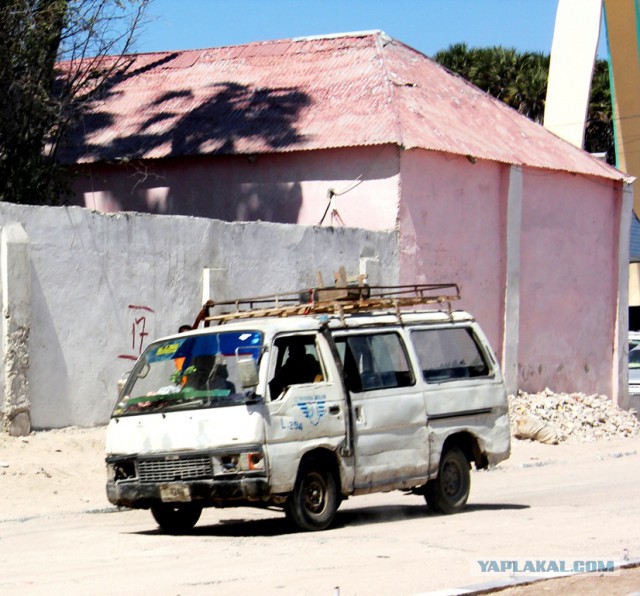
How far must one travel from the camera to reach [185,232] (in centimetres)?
1650

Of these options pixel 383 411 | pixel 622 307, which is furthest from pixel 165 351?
pixel 622 307

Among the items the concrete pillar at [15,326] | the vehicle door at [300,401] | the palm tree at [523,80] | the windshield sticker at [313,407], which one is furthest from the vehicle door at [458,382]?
the palm tree at [523,80]

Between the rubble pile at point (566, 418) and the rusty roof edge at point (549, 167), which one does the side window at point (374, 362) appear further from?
the rubble pile at point (566, 418)

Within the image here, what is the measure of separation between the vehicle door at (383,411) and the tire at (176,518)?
1.56 meters

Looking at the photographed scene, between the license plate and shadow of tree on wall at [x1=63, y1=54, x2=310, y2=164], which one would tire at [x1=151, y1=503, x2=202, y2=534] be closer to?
the license plate

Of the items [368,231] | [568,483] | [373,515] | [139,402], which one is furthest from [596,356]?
[139,402]

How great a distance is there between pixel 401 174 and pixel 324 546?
439 inches

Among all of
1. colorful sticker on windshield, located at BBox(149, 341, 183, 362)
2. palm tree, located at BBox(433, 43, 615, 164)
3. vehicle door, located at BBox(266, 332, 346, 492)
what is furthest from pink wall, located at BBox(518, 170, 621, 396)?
palm tree, located at BBox(433, 43, 615, 164)

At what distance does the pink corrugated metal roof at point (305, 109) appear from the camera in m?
21.1

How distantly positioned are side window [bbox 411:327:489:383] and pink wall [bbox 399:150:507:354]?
7.57 m

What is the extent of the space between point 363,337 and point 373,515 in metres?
1.99

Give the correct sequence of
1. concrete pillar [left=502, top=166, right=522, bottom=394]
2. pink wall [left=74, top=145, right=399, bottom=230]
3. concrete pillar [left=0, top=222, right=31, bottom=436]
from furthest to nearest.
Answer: concrete pillar [left=502, top=166, right=522, bottom=394]
pink wall [left=74, top=145, right=399, bottom=230]
concrete pillar [left=0, top=222, right=31, bottom=436]

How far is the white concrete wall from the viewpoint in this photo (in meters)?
14.5

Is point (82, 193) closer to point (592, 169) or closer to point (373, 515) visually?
point (592, 169)
